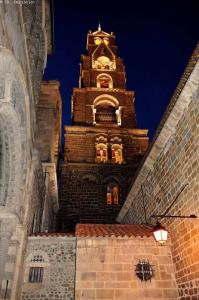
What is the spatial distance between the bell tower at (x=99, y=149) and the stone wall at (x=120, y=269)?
30.8 ft

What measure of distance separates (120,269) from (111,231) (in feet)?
4.97

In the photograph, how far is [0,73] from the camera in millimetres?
7133

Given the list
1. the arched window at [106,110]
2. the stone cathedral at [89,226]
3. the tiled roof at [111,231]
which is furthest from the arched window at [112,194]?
the tiled roof at [111,231]

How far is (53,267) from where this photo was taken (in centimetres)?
896

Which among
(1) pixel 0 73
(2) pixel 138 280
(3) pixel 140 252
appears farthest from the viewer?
(3) pixel 140 252

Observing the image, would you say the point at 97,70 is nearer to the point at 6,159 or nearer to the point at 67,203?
the point at 67,203

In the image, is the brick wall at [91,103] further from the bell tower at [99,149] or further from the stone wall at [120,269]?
the stone wall at [120,269]

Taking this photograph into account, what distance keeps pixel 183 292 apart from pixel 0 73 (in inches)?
321

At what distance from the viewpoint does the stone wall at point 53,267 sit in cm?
852

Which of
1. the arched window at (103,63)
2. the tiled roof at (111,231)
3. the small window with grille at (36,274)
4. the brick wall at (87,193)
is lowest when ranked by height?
the small window with grille at (36,274)

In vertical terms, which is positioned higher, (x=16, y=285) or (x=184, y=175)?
(x=184, y=175)

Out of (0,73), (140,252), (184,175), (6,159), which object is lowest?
(140,252)

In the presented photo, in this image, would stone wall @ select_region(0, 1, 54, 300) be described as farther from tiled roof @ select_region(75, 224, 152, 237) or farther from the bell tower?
the bell tower

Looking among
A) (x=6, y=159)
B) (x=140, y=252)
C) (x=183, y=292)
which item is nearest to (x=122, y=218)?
(x=140, y=252)
